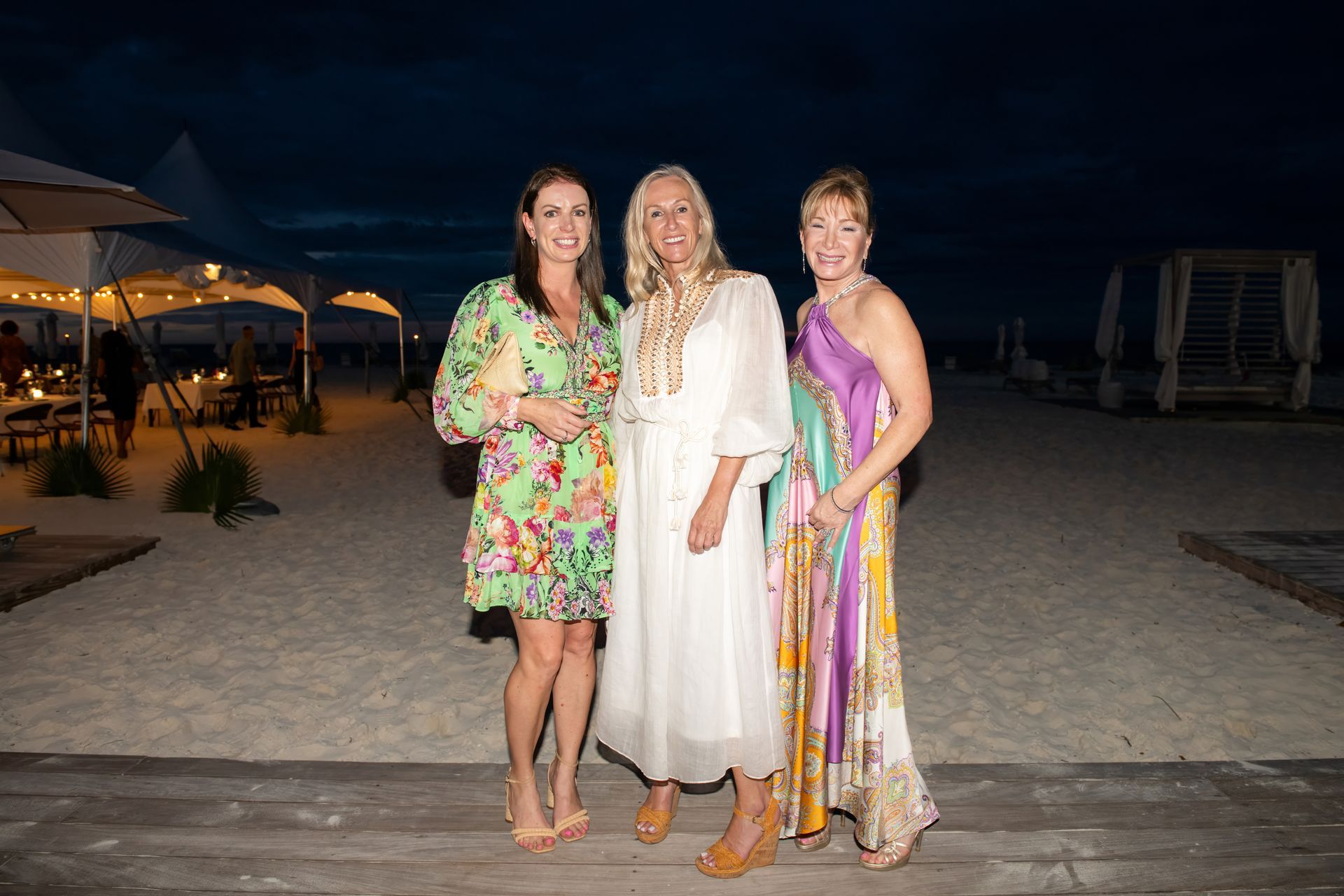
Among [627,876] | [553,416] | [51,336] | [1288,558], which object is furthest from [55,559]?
[51,336]

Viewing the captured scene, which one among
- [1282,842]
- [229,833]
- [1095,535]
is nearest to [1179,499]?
[1095,535]

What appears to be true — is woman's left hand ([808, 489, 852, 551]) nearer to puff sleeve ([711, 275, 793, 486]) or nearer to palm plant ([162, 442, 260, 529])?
puff sleeve ([711, 275, 793, 486])

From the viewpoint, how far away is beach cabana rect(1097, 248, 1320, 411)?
13961 millimetres

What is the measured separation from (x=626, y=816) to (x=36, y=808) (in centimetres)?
168

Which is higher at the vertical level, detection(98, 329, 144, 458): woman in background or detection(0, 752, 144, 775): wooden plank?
detection(98, 329, 144, 458): woman in background

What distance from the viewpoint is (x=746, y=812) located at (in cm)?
230

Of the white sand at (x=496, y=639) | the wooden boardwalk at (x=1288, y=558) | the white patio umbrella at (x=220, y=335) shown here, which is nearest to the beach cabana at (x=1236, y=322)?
the white sand at (x=496, y=639)

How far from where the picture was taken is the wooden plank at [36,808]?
2.46 m

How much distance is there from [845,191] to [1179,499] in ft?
24.2

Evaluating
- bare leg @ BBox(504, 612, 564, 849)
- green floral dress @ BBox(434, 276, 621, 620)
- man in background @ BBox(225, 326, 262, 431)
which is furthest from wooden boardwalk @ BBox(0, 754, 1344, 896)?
man in background @ BBox(225, 326, 262, 431)

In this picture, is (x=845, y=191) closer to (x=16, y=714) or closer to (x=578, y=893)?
(x=578, y=893)

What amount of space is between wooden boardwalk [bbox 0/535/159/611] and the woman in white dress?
472 centimetres

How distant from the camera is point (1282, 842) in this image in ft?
7.70

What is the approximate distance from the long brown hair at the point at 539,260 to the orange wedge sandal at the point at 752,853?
1.40 m
